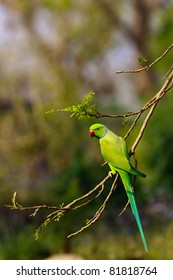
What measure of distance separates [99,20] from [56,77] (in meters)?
1.78

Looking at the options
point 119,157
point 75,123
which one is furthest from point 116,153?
point 75,123

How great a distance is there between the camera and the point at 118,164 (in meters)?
2.23

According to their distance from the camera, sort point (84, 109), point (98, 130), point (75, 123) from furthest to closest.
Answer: point (75, 123)
point (98, 130)
point (84, 109)

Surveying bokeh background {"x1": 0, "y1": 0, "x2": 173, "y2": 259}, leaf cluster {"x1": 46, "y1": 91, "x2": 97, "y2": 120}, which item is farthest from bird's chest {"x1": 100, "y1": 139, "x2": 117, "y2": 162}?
bokeh background {"x1": 0, "y1": 0, "x2": 173, "y2": 259}

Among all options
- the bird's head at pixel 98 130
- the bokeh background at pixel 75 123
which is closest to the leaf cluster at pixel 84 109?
the bird's head at pixel 98 130

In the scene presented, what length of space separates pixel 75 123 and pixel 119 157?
821cm

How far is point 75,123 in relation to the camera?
10.4 m

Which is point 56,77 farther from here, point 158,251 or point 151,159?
point 158,251

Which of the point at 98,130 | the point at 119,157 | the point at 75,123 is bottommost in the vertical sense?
the point at 119,157

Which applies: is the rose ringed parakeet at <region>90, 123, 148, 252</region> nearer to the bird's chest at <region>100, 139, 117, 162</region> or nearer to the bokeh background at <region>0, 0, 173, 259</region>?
the bird's chest at <region>100, 139, 117, 162</region>

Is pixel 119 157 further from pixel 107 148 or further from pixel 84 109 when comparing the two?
pixel 84 109

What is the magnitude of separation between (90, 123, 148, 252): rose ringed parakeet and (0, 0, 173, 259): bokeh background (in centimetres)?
250

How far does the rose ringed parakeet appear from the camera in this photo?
219cm

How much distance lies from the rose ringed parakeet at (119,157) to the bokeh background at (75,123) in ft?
8.20
